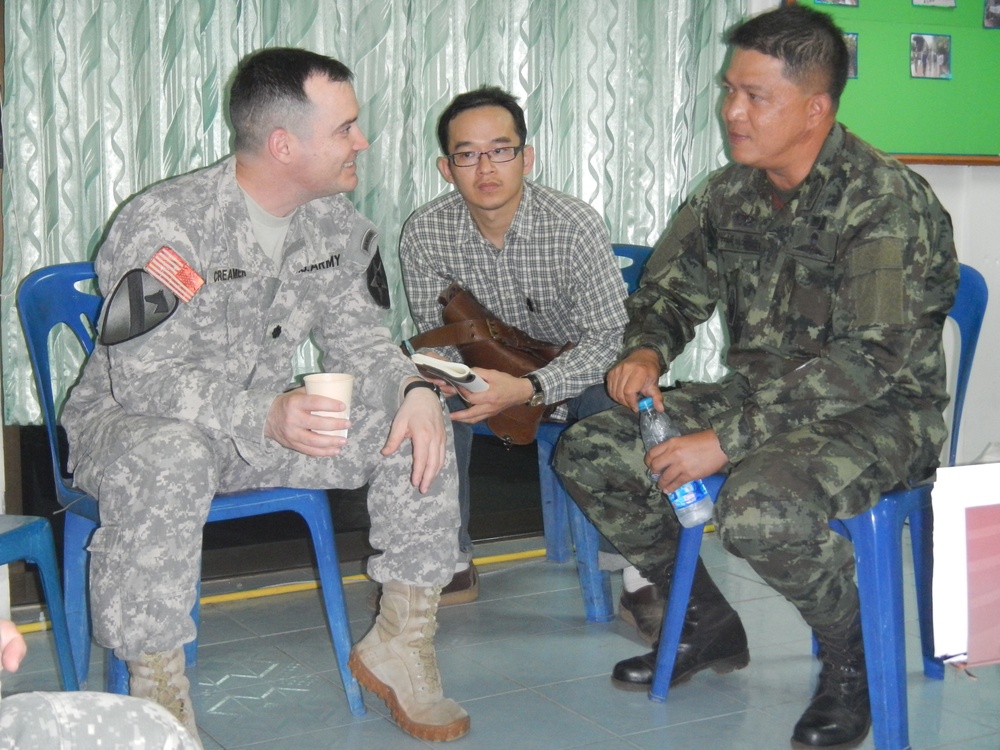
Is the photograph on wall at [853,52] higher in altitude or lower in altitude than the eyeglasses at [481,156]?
higher

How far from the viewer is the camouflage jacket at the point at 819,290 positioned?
196cm

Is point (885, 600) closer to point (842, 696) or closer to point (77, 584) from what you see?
point (842, 696)

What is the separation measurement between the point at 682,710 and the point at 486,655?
0.51 metres

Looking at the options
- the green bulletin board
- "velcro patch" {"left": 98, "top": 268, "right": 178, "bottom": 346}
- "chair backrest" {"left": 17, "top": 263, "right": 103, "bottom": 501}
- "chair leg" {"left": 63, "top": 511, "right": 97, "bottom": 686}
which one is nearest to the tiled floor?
"chair leg" {"left": 63, "top": 511, "right": 97, "bottom": 686}

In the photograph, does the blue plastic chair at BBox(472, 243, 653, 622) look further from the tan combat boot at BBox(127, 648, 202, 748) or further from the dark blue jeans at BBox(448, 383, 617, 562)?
the tan combat boot at BBox(127, 648, 202, 748)

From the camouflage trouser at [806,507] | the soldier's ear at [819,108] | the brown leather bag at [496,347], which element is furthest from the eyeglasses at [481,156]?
the camouflage trouser at [806,507]

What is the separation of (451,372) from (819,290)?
0.78 metres

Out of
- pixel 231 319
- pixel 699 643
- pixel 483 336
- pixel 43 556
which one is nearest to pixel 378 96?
pixel 483 336

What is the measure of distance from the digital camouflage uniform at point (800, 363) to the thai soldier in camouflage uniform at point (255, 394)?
1.51 feet

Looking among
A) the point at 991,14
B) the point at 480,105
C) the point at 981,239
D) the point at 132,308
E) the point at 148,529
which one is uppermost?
the point at 991,14

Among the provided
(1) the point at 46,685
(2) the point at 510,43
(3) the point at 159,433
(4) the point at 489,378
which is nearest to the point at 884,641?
(4) the point at 489,378

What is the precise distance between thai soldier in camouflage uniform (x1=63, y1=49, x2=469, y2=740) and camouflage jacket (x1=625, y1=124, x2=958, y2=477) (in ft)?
1.94

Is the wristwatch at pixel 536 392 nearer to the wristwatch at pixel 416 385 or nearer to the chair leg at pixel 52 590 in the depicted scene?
the wristwatch at pixel 416 385

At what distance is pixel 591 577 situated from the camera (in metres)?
2.65
